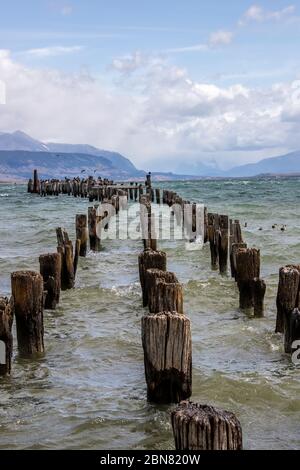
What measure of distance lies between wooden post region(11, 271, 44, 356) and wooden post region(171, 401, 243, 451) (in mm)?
5371

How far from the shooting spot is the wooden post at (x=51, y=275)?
531 inches

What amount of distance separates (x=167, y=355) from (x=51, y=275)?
610 centimetres

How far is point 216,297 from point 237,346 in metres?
4.42

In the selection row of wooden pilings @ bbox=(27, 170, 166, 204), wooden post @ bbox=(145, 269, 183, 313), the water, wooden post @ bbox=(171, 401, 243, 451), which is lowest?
the water

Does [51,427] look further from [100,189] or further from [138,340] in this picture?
[100,189]

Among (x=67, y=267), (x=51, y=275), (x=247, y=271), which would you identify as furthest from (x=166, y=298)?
(x=67, y=267)

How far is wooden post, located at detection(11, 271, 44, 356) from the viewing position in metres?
10.2

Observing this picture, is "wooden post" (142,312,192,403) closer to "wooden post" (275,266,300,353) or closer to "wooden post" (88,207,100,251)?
"wooden post" (275,266,300,353)

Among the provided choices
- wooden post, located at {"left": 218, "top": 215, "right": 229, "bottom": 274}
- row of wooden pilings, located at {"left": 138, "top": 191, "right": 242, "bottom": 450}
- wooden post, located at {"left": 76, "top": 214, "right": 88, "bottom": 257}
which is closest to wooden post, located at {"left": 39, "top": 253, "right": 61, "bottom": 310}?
row of wooden pilings, located at {"left": 138, "top": 191, "right": 242, "bottom": 450}

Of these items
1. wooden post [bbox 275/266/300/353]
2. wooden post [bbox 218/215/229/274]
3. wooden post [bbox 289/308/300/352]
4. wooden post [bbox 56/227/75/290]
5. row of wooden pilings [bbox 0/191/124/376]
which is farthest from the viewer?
wooden post [bbox 218/215/229/274]

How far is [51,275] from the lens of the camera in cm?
1365

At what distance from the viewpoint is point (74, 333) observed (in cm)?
1241

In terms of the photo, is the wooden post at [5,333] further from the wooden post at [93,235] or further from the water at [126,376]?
the wooden post at [93,235]

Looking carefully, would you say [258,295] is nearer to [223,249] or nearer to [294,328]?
[294,328]
